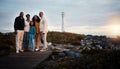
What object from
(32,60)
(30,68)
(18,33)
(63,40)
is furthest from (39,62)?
(63,40)

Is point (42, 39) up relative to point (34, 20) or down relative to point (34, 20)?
down

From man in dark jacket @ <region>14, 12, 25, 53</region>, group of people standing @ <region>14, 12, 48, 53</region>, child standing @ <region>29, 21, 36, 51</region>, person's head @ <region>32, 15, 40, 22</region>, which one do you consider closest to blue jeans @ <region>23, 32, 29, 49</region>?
group of people standing @ <region>14, 12, 48, 53</region>

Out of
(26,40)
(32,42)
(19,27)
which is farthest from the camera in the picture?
(26,40)

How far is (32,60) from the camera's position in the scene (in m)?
14.5

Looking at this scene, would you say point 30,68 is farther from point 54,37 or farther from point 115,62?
point 54,37

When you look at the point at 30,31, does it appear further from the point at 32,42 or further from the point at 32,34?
the point at 32,42

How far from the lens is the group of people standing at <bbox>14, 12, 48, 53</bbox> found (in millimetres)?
17656

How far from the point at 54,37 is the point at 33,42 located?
719 inches

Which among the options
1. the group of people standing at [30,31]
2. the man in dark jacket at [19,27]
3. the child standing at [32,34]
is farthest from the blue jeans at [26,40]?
the man in dark jacket at [19,27]

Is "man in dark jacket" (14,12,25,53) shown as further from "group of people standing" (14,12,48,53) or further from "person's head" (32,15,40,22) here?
"person's head" (32,15,40,22)

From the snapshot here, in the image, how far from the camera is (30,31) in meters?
18.4

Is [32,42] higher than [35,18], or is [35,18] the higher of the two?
[35,18]

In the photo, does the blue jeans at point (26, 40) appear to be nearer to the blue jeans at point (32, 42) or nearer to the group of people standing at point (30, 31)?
the group of people standing at point (30, 31)

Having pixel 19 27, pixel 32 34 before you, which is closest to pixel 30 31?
pixel 32 34
